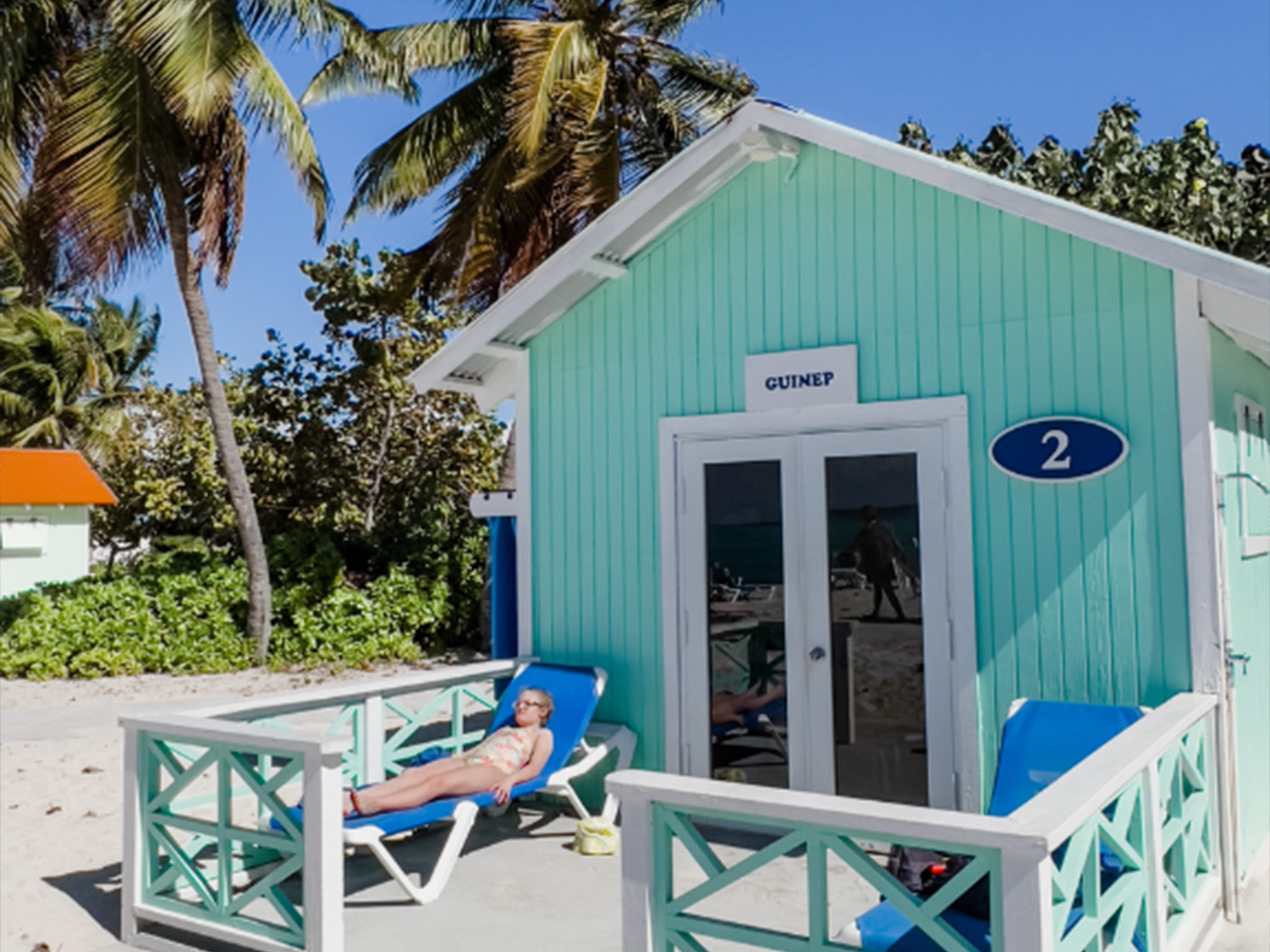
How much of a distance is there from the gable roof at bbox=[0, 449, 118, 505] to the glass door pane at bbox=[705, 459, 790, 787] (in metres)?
18.0

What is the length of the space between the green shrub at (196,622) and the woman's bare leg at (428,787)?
9.48m

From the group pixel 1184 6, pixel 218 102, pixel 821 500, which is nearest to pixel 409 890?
pixel 821 500

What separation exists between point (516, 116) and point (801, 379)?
7.76 meters

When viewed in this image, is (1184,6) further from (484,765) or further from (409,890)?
(409,890)

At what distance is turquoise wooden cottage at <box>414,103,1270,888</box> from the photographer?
5254 mm

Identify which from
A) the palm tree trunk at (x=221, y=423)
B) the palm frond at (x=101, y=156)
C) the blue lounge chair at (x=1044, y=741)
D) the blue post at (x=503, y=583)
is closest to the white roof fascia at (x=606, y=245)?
the blue post at (x=503, y=583)

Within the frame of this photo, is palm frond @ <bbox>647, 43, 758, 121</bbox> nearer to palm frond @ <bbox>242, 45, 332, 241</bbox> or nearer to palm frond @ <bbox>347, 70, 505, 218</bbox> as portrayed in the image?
palm frond @ <bbox>347, 70, 505, 218</bbox>

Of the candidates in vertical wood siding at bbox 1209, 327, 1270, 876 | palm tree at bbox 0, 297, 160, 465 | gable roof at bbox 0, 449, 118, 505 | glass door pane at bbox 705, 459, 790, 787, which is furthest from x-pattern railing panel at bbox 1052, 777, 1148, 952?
palm tree at bbox 0, 297, 160, 465

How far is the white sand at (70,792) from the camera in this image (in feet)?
17.6

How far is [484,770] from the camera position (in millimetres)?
5770

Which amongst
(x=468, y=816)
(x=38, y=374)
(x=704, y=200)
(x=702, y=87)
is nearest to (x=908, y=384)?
(x=704, y=200)

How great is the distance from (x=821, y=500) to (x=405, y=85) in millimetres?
11327

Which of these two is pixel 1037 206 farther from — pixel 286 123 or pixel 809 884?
pixel 286 123

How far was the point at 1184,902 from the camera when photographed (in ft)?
14.9
